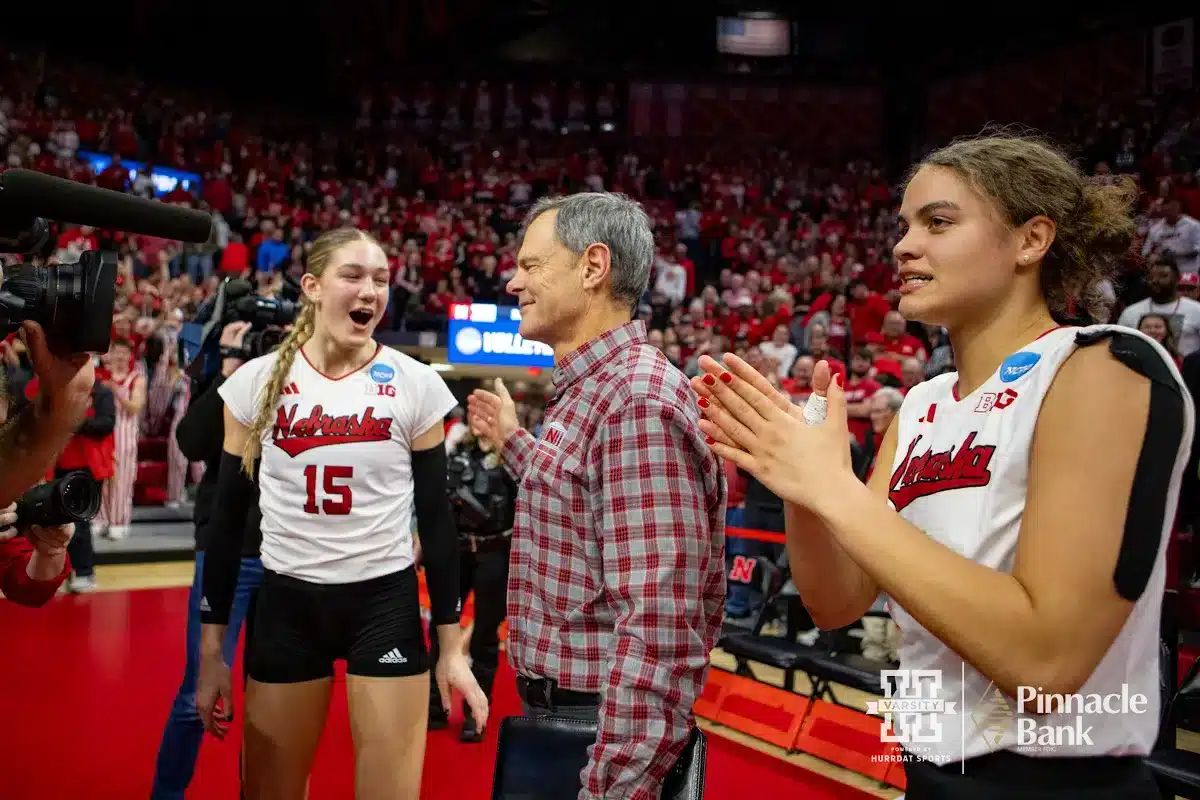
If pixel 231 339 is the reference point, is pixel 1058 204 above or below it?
above

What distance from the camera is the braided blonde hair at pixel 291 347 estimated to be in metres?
2.83

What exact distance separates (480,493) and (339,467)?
108 inches

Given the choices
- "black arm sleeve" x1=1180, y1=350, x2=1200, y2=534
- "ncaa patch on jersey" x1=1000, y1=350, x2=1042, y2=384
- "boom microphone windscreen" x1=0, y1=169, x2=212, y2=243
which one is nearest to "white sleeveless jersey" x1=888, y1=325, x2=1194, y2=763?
"ncaa patch on jersey" x1=1000, y1=350, x2=1042, y2=384

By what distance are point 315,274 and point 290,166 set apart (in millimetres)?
16467

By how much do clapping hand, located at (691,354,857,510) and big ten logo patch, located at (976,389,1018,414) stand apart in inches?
9.5

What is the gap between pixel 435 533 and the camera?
2924 mm

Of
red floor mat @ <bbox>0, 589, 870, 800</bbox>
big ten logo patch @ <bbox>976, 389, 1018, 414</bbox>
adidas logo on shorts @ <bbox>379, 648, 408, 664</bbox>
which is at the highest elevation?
big ten logo patch @ <bbox>976, 389, 1018, 414</bbox>

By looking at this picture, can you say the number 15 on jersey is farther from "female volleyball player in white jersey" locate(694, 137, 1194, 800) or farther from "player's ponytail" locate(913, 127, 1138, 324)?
"player's ponytail" locate(913, 127, 1138, 324)

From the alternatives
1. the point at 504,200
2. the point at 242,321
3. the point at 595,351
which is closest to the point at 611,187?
the point at 504,200

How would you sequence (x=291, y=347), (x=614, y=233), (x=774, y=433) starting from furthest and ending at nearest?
(x=291, y=347), (x=614, y=233), (x=774, y=433)

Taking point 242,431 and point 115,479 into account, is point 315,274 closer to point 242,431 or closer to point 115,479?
point 242,431

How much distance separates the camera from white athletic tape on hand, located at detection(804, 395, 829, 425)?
135 cm

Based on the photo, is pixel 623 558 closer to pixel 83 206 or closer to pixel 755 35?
pixel 83 206

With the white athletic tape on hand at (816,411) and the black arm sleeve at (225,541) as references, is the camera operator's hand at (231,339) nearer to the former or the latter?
the black arm sleeve at (225,541)
